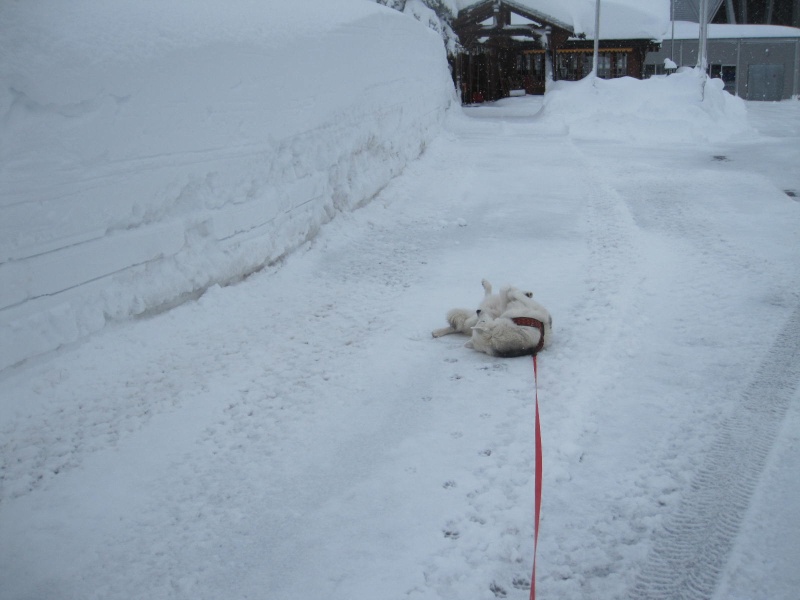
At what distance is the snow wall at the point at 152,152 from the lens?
382 centimetres

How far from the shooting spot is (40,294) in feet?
12.7

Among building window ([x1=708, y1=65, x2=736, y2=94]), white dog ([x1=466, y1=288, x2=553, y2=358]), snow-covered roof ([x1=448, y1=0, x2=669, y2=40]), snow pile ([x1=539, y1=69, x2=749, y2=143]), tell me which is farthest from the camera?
building window ([x1=708, y1=65, x2=736, y2=94])

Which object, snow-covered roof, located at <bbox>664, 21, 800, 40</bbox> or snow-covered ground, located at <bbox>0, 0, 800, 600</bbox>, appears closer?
snow-covered ground, located at <bbox>0, 0, 800, 600</bbox>

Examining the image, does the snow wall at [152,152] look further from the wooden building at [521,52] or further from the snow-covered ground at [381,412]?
the wooden building at [521,52]

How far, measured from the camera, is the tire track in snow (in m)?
2.41

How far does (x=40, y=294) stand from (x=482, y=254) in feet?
13.4

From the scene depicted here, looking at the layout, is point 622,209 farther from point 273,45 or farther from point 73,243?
point 73,243

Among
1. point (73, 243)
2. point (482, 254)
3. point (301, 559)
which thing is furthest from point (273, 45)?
point (301, 559)

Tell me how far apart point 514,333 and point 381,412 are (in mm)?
1068

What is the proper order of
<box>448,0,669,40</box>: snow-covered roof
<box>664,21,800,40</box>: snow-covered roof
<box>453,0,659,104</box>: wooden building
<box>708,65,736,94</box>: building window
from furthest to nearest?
<box>708,65,736,94</box>: building window < <box>664,21,800,40</box>: snow-covered roof < <box>448,0,669,40</box>: snow-covered roof < <box>453,0,659,104</box>: wooden building

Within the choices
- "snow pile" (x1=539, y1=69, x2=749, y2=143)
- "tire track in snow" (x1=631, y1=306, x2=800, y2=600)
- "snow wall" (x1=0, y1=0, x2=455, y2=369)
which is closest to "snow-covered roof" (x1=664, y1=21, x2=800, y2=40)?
"snow pile" (x1=539, y1=69, x2=749, y2=143)

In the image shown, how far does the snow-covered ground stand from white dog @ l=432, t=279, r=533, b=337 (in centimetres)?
21

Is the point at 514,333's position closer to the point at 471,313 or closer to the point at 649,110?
the point at 471,313

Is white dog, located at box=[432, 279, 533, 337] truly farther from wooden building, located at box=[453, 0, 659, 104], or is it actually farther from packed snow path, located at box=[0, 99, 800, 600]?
wooden building, located at box=[453, 0, 659, 104]
